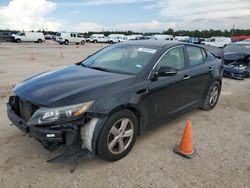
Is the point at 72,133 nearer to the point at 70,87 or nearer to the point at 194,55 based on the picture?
the point at 70,87

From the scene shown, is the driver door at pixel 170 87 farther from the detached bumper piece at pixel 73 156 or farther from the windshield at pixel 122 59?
the detached bumper piece at pixel 73 156

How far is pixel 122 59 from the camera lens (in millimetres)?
4379

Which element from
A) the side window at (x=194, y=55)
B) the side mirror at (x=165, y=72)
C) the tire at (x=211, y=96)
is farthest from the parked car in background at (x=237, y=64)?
the side mirror at (x=165, y=72)

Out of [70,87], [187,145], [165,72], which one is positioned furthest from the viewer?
[165,72]

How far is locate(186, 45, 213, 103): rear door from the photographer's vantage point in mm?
4836

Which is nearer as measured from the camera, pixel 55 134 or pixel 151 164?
pixel 55 134

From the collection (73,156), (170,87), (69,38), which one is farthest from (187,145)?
(69,38)

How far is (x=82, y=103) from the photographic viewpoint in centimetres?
311

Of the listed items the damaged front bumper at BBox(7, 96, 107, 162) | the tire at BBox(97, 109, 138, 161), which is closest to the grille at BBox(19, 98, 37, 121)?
the damaged front bumper at BBox(7, 96, 107, 162)

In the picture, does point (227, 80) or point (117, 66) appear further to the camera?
point (227, 80)

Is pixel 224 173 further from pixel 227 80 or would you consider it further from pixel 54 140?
pixel 227 80

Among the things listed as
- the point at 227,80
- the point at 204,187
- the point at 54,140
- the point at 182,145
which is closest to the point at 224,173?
the point at 204,187

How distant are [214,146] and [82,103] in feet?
7.54

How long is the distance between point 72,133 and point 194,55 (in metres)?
3.10
